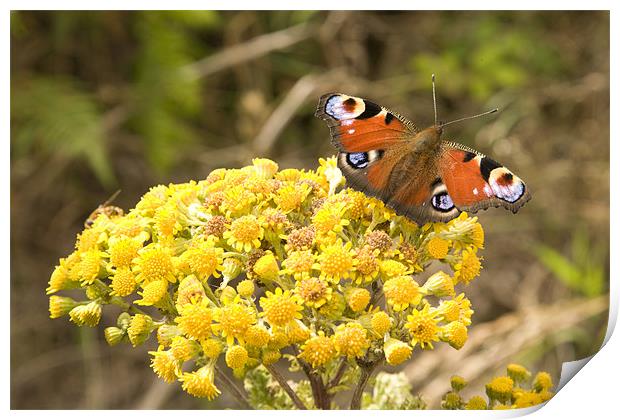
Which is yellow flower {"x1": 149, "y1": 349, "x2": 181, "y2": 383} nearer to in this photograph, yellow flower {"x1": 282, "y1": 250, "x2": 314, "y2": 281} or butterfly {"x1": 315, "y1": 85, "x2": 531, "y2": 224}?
yellow flower {"x1": 282, "y1": 250, "x2": 314, "y2": 281}

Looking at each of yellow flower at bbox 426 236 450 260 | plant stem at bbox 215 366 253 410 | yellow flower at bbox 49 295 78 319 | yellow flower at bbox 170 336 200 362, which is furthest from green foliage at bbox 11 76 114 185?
yellow flower at bbox 426 236 450 260

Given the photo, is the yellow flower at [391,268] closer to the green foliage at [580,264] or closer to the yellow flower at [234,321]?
the yellow flower at [234,321]

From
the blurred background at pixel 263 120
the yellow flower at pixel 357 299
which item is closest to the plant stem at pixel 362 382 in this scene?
the yellow flower at pixel 357 299

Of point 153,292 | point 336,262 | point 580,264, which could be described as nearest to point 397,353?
point 336,262

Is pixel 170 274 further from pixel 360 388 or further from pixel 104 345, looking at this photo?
pixel 104 345

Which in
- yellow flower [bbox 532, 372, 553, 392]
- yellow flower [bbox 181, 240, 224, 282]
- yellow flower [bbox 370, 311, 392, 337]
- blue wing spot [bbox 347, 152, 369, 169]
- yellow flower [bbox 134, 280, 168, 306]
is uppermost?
blue wing spot [bbox 347, 152, 369, 169]

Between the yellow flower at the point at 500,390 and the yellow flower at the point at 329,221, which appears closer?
the yellow flower at the point at 329,221
